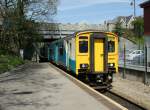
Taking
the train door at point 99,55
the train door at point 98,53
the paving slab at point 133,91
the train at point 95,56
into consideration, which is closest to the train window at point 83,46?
the train at point 95,56

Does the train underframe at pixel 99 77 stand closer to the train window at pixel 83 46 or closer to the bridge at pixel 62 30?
the train window at pixel 83 46

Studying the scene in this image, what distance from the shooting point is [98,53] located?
2325 cm

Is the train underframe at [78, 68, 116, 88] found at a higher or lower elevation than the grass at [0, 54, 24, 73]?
lower

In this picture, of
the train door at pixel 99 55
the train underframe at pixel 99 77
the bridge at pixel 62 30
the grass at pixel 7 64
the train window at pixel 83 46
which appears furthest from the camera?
the bridge at pixel 62 30

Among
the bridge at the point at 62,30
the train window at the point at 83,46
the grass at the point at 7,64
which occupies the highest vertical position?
the bridge at the point at 62,30

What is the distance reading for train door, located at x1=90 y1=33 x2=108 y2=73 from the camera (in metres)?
23.0

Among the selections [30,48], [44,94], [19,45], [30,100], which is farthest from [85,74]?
[30,48]

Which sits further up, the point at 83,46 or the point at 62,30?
the point at 62,30

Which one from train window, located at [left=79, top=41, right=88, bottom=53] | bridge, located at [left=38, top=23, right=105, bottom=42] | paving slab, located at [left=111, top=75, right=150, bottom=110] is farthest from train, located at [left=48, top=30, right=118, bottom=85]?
bridge, located at [left=38, top=23, right=105, bottom=42]

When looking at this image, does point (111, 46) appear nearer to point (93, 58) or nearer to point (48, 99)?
point (93, 58)

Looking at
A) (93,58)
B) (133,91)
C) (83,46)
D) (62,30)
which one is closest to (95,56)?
(93,58)

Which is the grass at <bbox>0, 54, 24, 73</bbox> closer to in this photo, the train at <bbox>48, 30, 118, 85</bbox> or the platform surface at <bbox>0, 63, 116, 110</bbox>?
the train at <bbox>48, 30, 118, 85</bbox>

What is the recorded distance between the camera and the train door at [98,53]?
23.0 metres

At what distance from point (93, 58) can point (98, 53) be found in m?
0.42
